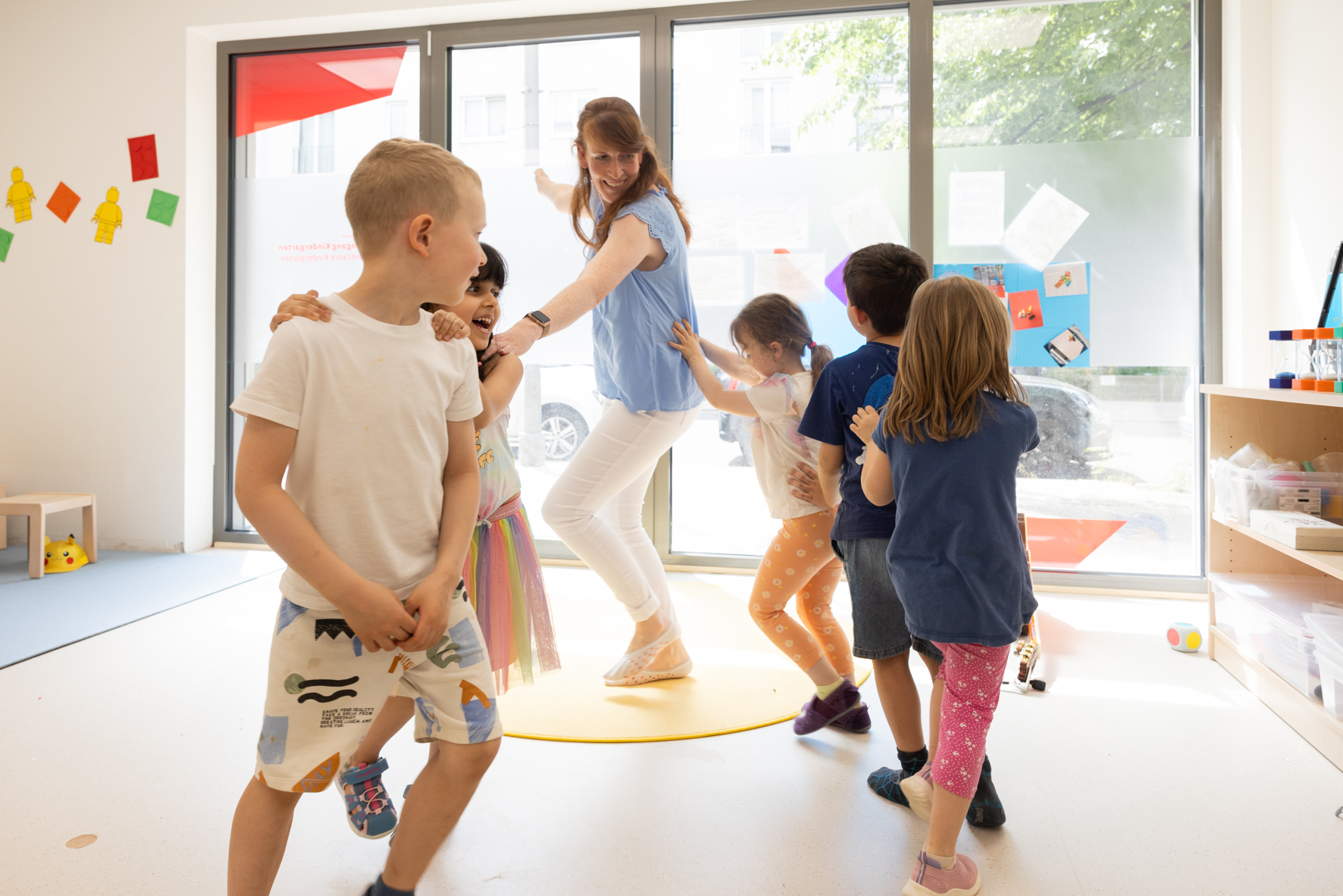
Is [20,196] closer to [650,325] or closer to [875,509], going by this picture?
[650,325]

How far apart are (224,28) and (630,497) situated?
288cm

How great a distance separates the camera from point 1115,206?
302cm

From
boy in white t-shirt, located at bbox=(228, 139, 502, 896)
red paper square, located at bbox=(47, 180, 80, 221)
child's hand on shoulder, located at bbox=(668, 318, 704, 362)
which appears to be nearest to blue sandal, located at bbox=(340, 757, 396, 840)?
boy in white t-shirt, located at bbox=(228, 139, 502, 896)

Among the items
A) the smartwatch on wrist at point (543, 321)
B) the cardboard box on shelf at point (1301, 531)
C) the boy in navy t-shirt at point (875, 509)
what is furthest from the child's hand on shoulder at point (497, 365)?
the cardboard box on shelf at point (1301, 531)

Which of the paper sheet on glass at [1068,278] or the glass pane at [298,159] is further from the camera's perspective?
the glass pane at [298,159]

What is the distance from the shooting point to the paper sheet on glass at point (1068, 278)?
9.98ft

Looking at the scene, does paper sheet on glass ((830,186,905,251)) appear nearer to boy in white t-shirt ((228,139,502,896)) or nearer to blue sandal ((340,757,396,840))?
boy in white t-shirt ((228,139,502,896))

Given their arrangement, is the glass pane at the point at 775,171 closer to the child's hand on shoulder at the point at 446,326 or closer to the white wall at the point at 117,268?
the white wall at the point at 117,268

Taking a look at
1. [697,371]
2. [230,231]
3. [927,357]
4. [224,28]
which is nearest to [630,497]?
[697,371]

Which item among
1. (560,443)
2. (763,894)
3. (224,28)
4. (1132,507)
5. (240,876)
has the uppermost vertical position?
(224,28)

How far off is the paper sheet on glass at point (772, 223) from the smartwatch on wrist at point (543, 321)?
1.78 m

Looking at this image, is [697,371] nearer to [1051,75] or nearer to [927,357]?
[927,357]

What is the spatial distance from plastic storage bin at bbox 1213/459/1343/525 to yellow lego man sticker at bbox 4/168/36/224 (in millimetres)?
4512

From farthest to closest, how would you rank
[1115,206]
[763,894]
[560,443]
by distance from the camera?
Result: 1. [560,443]
2. [1115,206]
3. [763,894]
